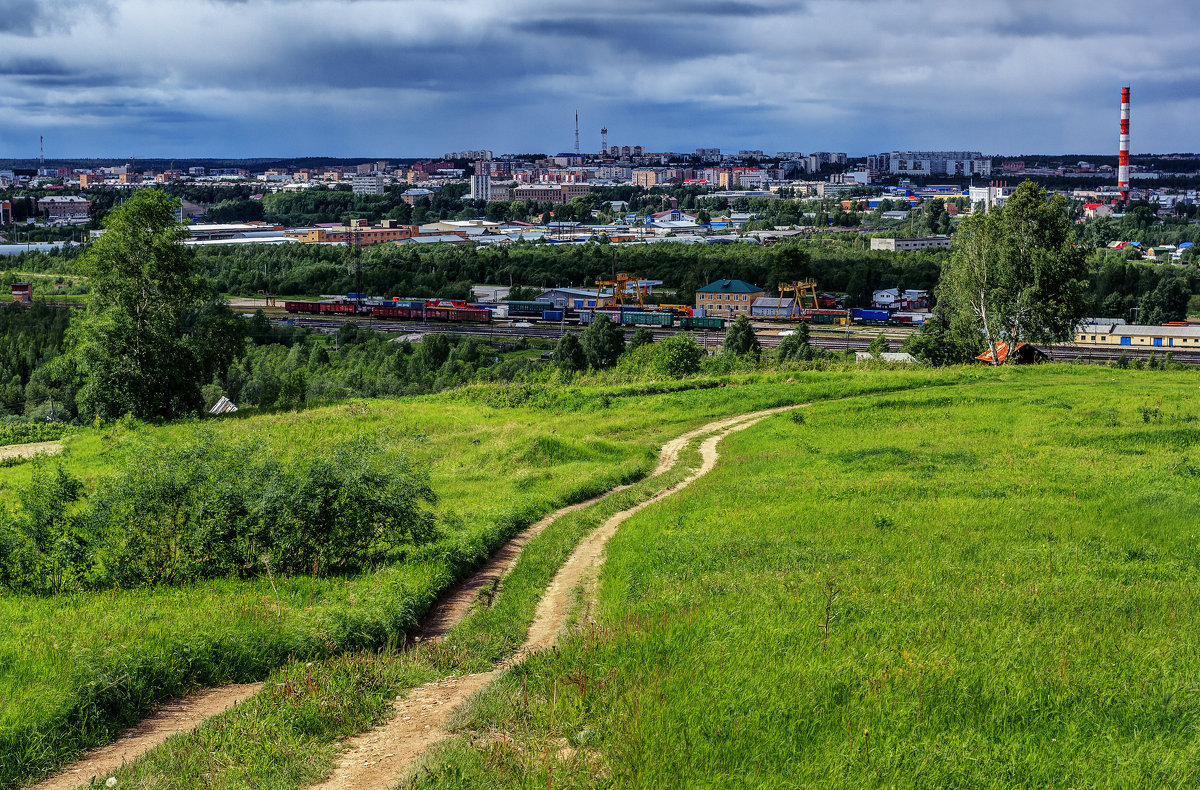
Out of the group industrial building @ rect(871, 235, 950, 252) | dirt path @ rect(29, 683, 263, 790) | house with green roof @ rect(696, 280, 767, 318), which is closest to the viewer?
dirt path @ rect(29, 683, 263, 790)

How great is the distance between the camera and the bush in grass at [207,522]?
33.9ft

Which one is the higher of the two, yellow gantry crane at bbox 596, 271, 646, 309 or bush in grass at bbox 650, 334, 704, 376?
yellow gantry crane at bbox 596, 271, 646, 309

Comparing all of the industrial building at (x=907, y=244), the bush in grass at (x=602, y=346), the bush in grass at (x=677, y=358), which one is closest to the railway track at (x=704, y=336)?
the bush in grass at (x=602, y=346)

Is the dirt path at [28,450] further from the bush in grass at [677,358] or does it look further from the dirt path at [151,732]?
the bush in grass at [677,358]

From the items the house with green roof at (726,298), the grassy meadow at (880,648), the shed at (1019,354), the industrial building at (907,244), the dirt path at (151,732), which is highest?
the industrial building at (907,244)

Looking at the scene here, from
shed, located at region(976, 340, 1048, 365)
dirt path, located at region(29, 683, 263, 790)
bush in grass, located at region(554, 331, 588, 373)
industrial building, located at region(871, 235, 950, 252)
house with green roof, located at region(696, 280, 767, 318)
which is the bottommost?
bush in grass, located at region(554, 331, 588, 373)

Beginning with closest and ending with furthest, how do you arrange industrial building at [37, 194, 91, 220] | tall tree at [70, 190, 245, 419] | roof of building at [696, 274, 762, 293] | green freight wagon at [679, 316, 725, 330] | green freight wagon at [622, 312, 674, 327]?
tall tree at [70, 190, 245, 419] → green freight wagon at [679, 316, 725, 330] → green freight wagon at [622, 312, 674, 327] → roof of building at [696, 274, 762, 293] → industrial building at [37, 194, 91, 220]

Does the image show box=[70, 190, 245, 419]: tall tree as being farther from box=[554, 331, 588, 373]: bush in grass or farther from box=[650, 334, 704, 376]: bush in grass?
box=[554, 331, 588, 373]: bush in grass

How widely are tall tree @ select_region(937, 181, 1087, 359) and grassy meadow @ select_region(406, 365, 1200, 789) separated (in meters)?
19.0

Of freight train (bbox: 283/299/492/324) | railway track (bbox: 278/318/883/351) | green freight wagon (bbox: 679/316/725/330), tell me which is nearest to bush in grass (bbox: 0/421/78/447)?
railway track (bbox: 278/318/883/351)

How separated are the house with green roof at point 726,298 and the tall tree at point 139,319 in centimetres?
6013

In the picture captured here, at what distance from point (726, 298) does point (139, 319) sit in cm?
6246

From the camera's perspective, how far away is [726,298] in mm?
85062

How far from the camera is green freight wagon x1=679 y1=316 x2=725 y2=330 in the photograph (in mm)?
77500
